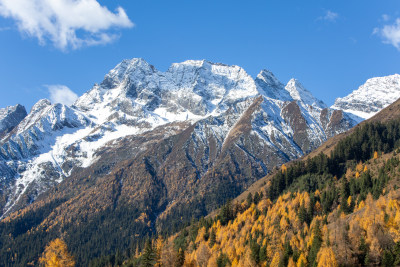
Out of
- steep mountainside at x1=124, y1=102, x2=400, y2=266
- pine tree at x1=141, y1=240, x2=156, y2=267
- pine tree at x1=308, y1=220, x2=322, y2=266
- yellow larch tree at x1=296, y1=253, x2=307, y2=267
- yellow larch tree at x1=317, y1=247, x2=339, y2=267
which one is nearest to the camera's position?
yellow larch tree at x1=317, y1=247, x2=339, y2=267

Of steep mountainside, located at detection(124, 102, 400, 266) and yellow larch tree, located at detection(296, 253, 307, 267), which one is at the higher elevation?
steep mountainside, located at detection(124, 102, 400, 266)

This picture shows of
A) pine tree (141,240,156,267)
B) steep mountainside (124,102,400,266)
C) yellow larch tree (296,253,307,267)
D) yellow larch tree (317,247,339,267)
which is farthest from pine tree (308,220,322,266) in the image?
pine tree (141,240,156,267)

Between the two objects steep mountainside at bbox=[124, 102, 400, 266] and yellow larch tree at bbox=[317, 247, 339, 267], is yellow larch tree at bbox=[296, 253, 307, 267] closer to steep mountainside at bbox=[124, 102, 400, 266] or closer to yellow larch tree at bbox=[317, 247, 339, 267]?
steep mountainside at bbox=[124, 102, 400, 266]

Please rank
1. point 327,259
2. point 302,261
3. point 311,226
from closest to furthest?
point 327,259 → point 302,261 → point 311,226

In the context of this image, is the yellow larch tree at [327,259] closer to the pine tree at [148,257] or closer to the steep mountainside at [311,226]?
the steep mountainside at [311,226]

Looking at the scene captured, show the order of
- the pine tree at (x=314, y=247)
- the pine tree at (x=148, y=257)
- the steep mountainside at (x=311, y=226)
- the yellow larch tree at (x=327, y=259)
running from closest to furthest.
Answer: the yellow larch tree at (x=327, y=259), the steep mountainside at (x=311, y=226), the pine tree at (x=314, y=247), the pine tree at (x=148, y=257)

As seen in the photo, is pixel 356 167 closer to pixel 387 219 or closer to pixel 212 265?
pixel 387 219

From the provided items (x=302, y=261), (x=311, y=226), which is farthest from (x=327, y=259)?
(x=311, y=226)

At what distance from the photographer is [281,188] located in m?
198

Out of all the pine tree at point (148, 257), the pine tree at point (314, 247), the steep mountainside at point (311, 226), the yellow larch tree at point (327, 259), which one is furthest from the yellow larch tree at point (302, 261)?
the pine tree at point (148, 257)

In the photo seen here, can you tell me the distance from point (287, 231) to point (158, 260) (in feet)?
155

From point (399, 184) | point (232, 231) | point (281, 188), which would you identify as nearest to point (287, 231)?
point (232, 231)

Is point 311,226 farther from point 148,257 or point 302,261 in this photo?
point 148,257

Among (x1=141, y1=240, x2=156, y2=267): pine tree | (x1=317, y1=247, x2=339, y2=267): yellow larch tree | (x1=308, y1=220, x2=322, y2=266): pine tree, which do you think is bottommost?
(x1=317, y1=247, x2=339, y2=267): yellow larch tree
